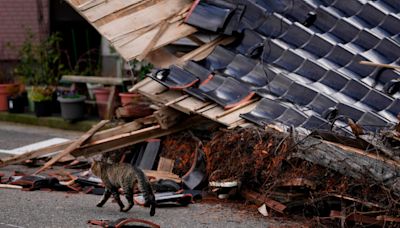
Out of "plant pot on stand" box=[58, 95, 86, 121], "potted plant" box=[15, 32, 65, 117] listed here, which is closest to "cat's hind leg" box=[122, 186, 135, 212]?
"plant pot on stand" box=[58, 95, 86, 121]

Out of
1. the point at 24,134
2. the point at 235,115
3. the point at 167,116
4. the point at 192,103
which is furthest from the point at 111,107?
the point at 235,115

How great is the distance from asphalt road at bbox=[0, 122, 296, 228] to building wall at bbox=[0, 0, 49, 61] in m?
7.98

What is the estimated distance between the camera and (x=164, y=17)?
38.2 feet

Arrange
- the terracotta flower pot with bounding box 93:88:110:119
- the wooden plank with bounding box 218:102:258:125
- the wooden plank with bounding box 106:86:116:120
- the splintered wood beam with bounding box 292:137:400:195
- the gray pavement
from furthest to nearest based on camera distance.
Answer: the terracotta flower pot with bounding box 93:88:110:119 → the gray pavement → the wooden plank with bounding box 106:86:116:120 → the wooden plank with bounding box 218:102:258:125 → the splintered wood beam with bounding box 292:137:400:195

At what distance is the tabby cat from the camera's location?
30.1ft

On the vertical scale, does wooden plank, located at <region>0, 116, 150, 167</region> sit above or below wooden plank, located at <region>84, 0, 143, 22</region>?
below

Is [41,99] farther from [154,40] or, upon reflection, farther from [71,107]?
[154,40]

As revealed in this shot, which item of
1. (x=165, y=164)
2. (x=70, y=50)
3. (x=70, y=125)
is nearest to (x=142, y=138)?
(x=165, y=164)

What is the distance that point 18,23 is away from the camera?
718 inches

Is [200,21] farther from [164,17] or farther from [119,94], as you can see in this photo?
[119,94]

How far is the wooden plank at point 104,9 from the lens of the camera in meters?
11.2

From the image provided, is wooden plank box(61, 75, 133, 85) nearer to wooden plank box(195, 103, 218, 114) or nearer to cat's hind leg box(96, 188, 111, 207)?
wooden plank box(195, 103, 218, 114)

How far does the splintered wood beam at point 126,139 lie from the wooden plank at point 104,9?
162cm

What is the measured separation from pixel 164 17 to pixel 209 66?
0.97m
